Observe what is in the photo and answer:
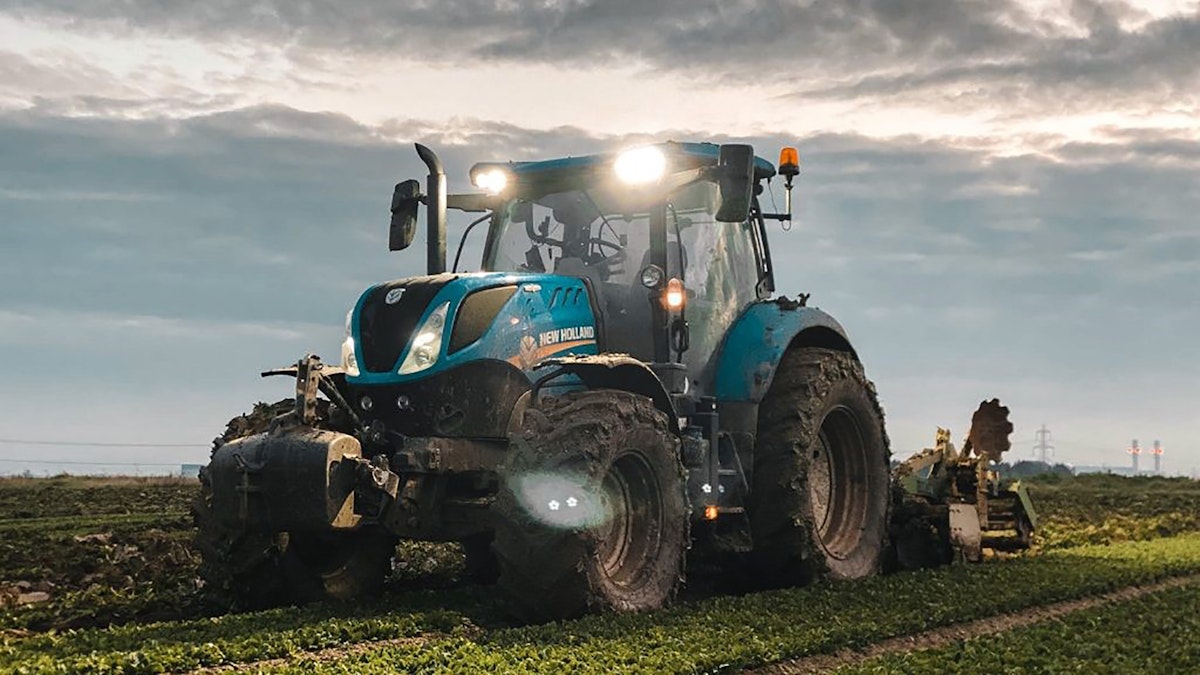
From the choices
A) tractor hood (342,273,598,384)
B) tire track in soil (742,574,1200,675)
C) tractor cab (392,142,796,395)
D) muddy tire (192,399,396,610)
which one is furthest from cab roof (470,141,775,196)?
tire track in soil (742,574,1200,675)

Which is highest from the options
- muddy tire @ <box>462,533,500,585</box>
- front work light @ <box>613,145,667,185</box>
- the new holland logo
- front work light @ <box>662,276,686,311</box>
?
front work light @ <box>613,145,667,185</box>

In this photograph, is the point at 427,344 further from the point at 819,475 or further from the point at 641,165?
the point at 819,475

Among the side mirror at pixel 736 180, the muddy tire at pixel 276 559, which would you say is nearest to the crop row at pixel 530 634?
the muddy tire at pixel 276 559

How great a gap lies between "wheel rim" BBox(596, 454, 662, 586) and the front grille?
5.79 ft

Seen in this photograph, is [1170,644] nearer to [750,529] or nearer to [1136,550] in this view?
[750,529]

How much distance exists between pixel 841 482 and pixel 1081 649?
4.17 meters

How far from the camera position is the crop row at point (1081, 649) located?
7.91m

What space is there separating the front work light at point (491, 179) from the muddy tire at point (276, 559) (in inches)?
105

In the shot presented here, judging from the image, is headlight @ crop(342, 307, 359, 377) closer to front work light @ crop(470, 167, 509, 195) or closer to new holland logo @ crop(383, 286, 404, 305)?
new holland logo @ crop(383, 286, 404, 305)

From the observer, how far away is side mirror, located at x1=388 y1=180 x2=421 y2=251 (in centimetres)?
1109

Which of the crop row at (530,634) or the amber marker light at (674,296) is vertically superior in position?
the amber marker light at (674,296)

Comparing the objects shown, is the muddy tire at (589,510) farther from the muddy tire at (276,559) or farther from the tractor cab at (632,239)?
the muddy tire at (276,559)

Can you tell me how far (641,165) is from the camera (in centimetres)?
1072

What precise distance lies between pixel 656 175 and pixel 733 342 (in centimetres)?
165
